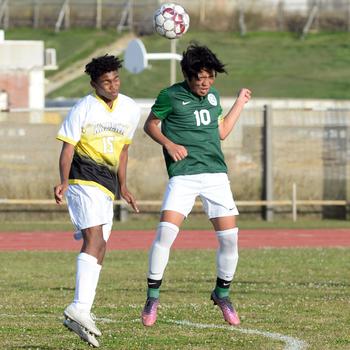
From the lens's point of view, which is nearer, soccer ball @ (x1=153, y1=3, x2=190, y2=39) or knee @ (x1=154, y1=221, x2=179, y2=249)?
knee @ (x1=154, y1=221, x2=179, y2=249)

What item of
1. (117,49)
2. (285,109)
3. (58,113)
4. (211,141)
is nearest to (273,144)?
(285,109)

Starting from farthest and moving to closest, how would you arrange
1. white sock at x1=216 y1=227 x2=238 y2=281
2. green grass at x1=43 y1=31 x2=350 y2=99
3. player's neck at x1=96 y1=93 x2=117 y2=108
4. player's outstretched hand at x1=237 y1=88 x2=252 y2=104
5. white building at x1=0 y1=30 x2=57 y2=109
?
green grass at x1=43 y1=31 x2=350 y2=99
white building at x1=0 y1=30 x2=57 y2=109
player's outstretched hand at x1=237 y1=88 x2=252 y2=104
white sock at x1=216 y1=227 x2=238 y2=281
player's neck at x1=96 y1=93 x2=117 y2=108

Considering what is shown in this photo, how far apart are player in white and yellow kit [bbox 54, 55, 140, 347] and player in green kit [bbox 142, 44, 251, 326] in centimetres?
56

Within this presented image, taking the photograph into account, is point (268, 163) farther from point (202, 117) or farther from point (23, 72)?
point (202, 117)

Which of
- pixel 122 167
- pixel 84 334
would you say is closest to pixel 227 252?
pixel 122 167

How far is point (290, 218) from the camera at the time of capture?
31156mm

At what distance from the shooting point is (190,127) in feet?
39.5

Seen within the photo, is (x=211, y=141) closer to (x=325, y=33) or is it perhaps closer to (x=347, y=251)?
(x=347, y=251)

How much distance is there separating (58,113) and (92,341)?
20.5 m

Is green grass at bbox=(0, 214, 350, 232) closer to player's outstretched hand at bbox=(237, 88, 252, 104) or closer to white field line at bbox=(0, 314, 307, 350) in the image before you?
white field line at bbox=(0, 314, 307, 350)

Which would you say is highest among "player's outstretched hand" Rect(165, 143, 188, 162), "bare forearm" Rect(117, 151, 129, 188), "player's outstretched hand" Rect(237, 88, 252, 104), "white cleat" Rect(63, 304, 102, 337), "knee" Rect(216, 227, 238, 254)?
"player's outstretched hand" Rect(237, 88, 252, 104)

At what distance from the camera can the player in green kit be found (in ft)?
39.2

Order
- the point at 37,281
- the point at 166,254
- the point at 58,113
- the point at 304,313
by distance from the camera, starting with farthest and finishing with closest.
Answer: the point at 58,113 < the point at 37,281 < the point at 304,313 < the point at 166,254

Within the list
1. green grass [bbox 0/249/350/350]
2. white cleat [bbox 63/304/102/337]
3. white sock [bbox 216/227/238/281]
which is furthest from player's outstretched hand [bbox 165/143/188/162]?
white cleat [bbox 63/304/102/337]
